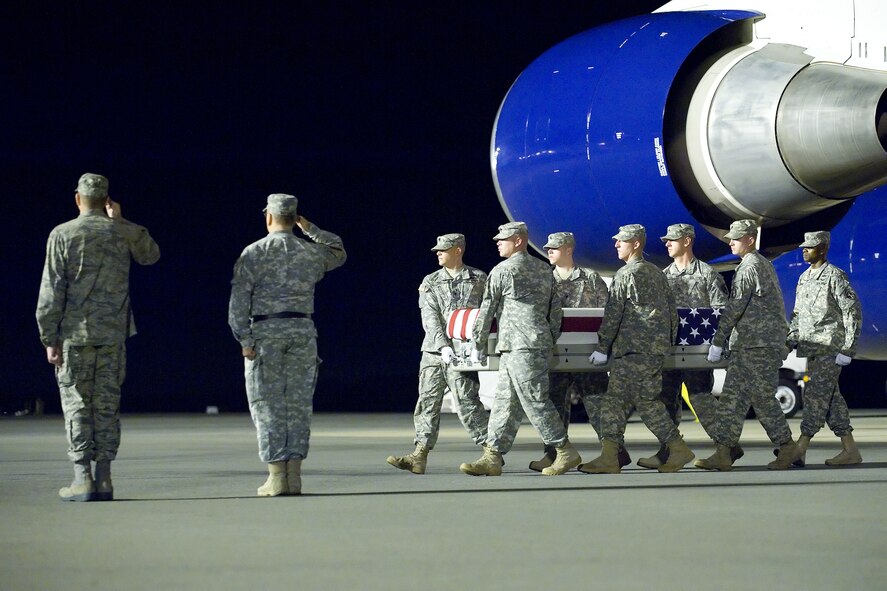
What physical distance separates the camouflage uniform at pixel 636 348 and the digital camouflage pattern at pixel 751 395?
43 centimetres

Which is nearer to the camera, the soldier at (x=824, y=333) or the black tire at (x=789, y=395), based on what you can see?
the soldier at (x=824, y=333)

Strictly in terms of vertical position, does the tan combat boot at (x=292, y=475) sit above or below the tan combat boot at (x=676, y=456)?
above

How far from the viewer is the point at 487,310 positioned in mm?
10648

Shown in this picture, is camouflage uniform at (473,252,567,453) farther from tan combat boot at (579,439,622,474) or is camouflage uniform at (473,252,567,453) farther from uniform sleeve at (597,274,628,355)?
uniform sleeve at (597,274,628,355)

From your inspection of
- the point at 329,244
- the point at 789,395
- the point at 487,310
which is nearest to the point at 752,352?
the point at 487,310

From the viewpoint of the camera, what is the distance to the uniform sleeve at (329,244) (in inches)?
370

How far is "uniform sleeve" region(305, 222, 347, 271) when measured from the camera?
9391mm

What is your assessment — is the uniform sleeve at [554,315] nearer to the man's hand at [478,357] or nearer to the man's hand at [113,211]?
the man's hand at [478,357]

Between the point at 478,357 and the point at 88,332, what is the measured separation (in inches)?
117

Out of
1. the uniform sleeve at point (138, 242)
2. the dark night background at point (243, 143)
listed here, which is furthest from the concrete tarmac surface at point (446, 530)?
the dark night background at point (243, 143)

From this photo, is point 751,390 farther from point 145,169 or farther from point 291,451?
point 145,169

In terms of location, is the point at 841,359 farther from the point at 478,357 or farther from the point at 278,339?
the point at 278,339

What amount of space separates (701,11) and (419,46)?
20285 mm

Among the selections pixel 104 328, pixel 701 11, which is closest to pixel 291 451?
pixel 104 328
